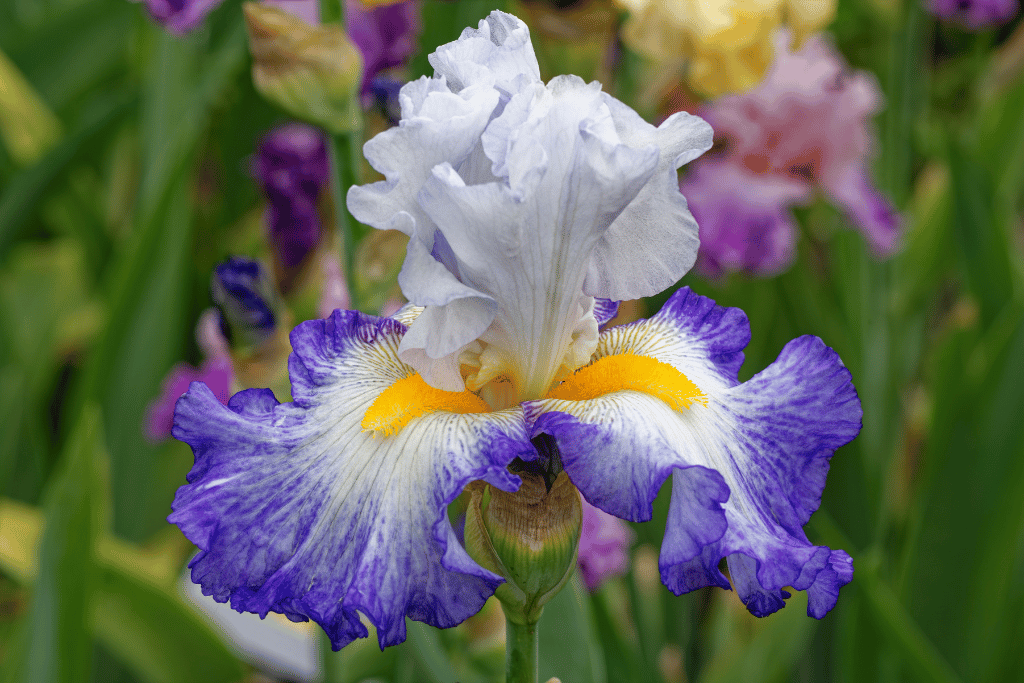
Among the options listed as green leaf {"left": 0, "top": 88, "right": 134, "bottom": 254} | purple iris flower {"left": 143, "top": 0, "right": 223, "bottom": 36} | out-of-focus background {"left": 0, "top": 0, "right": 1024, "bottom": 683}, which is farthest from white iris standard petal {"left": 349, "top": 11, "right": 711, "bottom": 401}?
green leaf {"left": 0, "top": 88, "right": 134, "bottom": 254}

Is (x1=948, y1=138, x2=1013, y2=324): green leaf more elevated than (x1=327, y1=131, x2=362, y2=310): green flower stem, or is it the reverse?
(x1=327, y1=131, x2=362, y2=310): green flower stem

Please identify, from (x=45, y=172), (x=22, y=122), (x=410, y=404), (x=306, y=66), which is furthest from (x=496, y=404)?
(x=22, y=122)

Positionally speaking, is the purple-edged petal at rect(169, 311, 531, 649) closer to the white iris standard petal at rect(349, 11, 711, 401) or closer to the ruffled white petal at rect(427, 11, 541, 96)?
the white iris standard petal at rect(349, 11, 711, 401)

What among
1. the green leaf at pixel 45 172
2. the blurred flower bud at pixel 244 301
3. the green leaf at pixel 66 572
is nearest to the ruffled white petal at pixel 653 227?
the blurred flower bud at pixel 244 301

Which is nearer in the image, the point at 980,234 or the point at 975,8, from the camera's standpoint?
the point at 980,234

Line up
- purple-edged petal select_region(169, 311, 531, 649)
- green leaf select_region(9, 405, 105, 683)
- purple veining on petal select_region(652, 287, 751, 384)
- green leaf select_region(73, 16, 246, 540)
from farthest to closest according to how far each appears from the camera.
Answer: green leaf select_region(73, 16, 246, 540), green leaf select_region(9, 405, 105, 683), purple veining on petal select_region(652, 287, 751, 384), purple-edged petal select_region(169, 311, 531, 649)

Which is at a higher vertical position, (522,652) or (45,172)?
(522,652)

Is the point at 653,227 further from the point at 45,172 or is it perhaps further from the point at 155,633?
the point at 45,172
